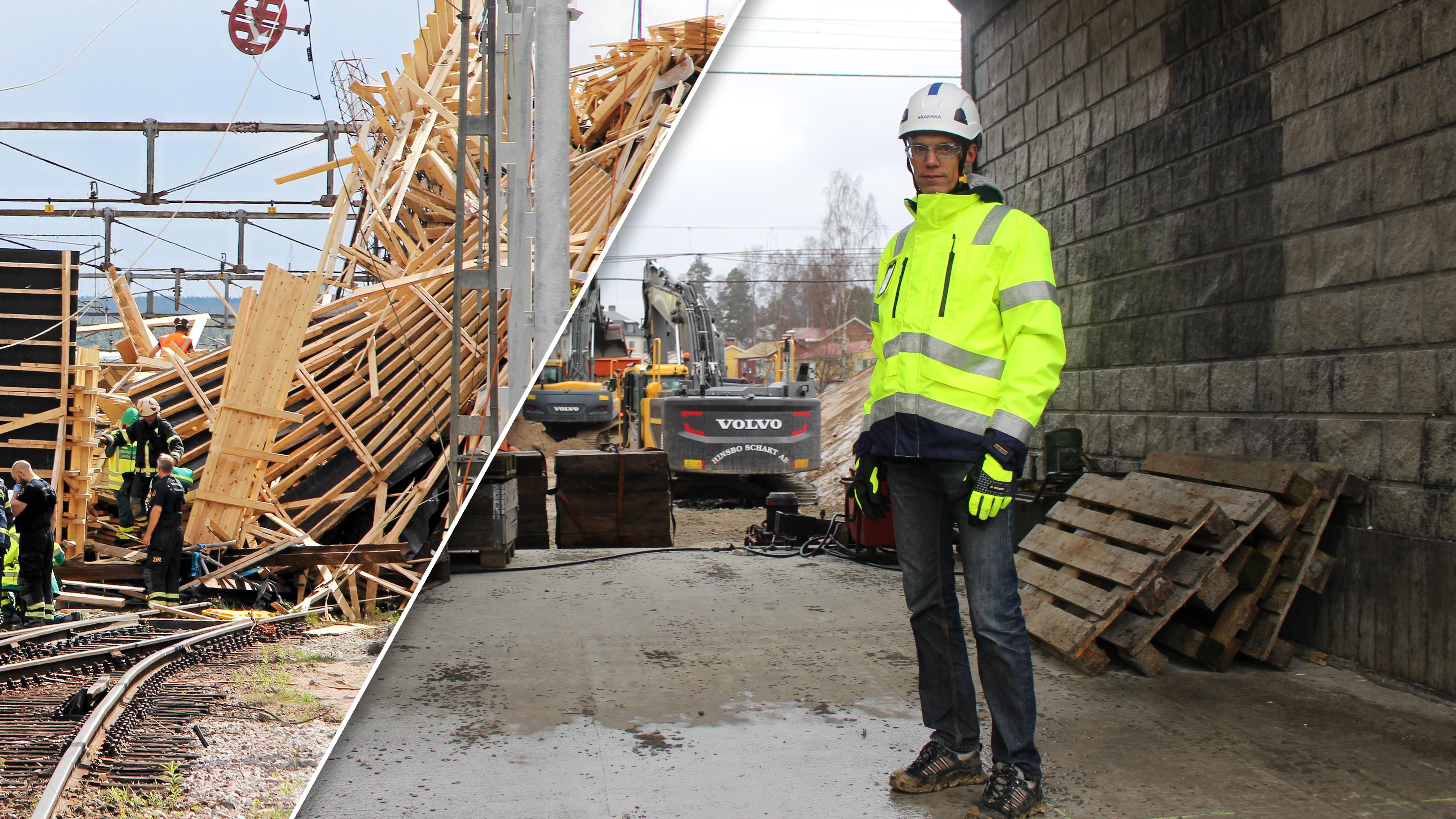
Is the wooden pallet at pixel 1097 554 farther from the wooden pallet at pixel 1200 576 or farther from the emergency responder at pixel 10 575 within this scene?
the emergency responder at pixel 10 575

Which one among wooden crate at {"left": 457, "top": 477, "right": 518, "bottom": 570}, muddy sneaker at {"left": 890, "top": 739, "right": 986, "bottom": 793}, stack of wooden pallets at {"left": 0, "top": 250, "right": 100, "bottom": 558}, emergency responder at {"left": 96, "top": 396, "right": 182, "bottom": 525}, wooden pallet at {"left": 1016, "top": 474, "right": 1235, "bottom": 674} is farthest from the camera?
emergency responder at {"left": 96, "top": 396, "right": 182, "bottom": 525}

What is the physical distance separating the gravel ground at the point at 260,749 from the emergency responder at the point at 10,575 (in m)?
5.11

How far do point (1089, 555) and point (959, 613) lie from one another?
76.6 inches

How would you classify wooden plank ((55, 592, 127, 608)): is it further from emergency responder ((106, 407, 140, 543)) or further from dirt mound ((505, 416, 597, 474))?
dirt mound ((505, 416, 597, 474))

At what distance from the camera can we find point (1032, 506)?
21.1 feet

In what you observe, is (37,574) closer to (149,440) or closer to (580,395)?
(149,440)

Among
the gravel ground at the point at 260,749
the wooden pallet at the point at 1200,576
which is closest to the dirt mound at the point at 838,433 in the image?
the wooden pallet at the point at 1200,576

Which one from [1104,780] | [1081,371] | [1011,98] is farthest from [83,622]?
[1011,98]

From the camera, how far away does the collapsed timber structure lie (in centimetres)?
214

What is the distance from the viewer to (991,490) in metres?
2.56

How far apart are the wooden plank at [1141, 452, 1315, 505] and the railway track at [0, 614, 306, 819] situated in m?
4.05

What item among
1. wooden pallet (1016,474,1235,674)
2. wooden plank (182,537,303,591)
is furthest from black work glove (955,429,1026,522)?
wooden plank (182,537,303,591)

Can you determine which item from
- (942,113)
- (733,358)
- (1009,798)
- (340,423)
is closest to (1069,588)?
(1009,798)

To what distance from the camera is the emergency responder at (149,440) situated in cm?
716
